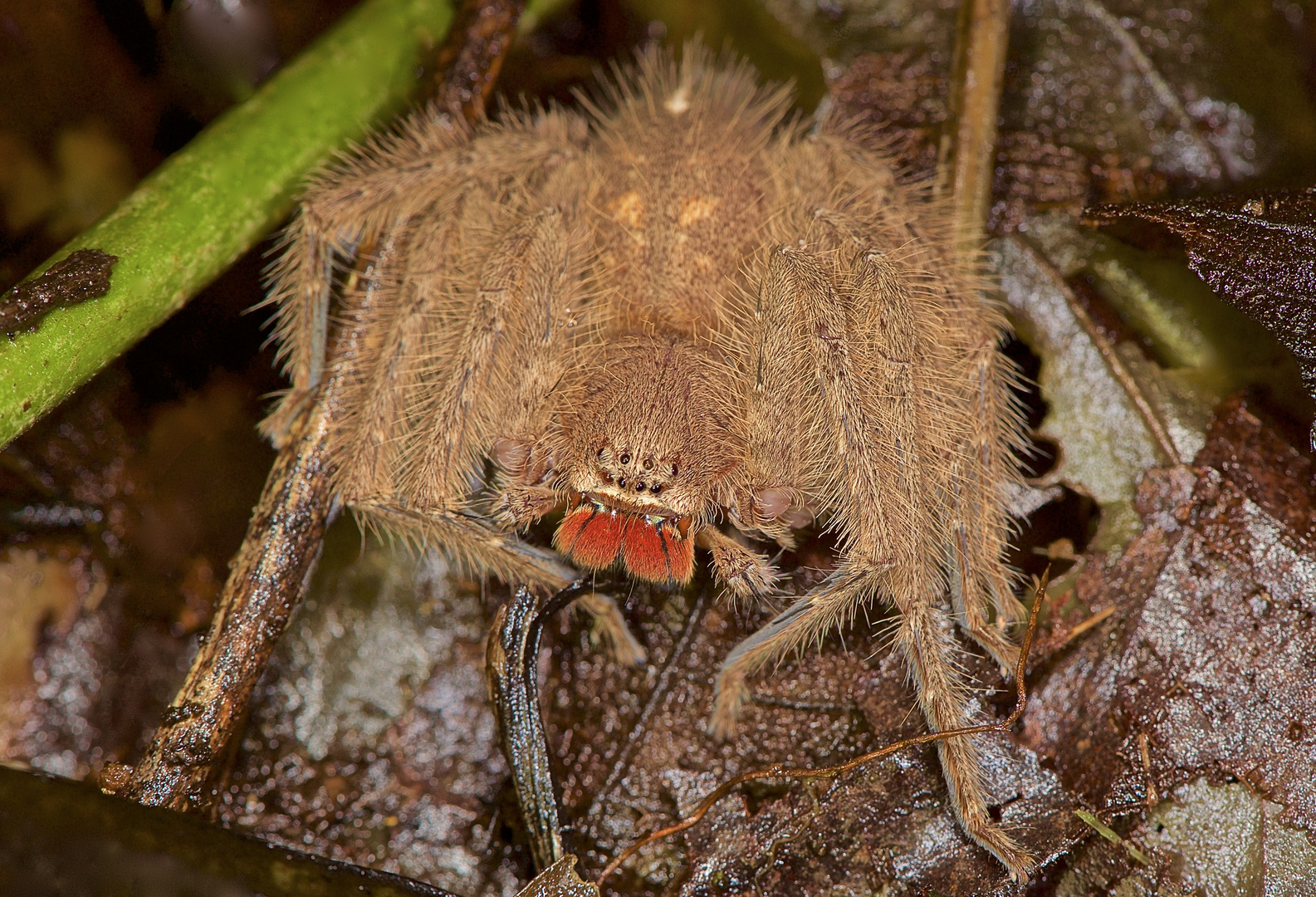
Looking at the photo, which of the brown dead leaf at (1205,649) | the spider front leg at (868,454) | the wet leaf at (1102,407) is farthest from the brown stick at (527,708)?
the wet leaf at (1102,407)

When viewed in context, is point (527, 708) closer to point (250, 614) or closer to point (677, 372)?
point (250, 614)

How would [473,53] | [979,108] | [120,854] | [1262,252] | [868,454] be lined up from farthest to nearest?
[473,53] < [979,108] < [1262,252] < [868,454] < [120,854]

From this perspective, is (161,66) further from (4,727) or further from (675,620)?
(675,620)

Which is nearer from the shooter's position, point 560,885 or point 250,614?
point 560,885

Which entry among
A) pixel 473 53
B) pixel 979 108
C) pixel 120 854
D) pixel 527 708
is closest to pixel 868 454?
pixel 527 708

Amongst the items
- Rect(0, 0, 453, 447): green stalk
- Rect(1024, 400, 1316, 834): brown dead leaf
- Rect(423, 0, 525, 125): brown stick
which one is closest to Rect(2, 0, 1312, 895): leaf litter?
Rect(1024, 400, 1316, 834): brown dead leaf

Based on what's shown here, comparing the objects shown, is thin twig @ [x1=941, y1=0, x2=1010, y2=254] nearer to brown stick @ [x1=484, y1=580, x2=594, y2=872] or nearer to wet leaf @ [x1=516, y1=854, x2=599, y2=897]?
brown stick @ [x1=484, y1=580, x2=594, y2=872]

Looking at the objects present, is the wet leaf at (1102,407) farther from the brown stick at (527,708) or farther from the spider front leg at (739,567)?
the brown stick at (527,708)
